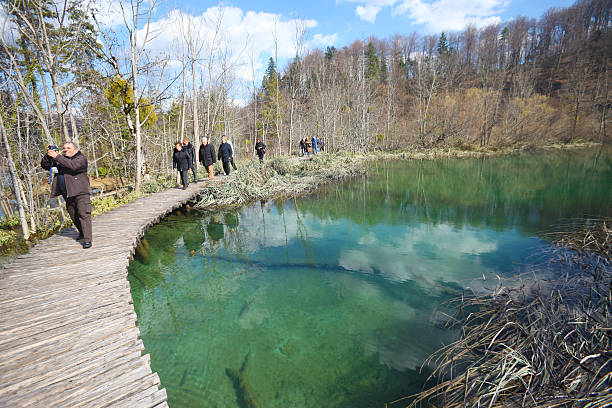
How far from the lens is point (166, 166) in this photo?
20.2 meters

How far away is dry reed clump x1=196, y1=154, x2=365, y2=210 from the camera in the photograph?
38.8ft

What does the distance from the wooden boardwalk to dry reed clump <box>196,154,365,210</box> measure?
6.34 metres

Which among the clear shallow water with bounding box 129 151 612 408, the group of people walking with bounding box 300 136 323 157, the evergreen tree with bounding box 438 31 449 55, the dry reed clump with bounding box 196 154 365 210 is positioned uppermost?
the evergreen tree with bounding box 438 31 449 55

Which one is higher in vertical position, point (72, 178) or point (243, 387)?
point (72, 178)

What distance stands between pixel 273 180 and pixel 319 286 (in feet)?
30.0

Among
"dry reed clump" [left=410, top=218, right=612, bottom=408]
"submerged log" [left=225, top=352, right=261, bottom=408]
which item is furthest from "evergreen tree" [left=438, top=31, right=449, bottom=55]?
"submerged log" [left=225, top=352, right=261, bottom=408]

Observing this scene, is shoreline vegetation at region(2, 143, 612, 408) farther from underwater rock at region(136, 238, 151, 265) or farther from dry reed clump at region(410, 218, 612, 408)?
underwater rock at region(136, 238, 151, 265)

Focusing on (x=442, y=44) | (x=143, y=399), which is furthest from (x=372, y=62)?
(x=143, y=399)

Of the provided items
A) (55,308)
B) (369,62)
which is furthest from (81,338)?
(369,62)

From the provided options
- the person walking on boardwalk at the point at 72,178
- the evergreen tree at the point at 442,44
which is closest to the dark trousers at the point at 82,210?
the person walking on boardwalk at the point at 72,178

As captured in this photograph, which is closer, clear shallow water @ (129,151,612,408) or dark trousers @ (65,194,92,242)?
clear shallow water @ (129,151,612,408)

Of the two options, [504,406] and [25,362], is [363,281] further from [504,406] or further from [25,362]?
[25,362]

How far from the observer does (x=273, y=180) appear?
1423 centimetres

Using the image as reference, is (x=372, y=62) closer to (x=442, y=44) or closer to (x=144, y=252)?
(x=442, y=44)
